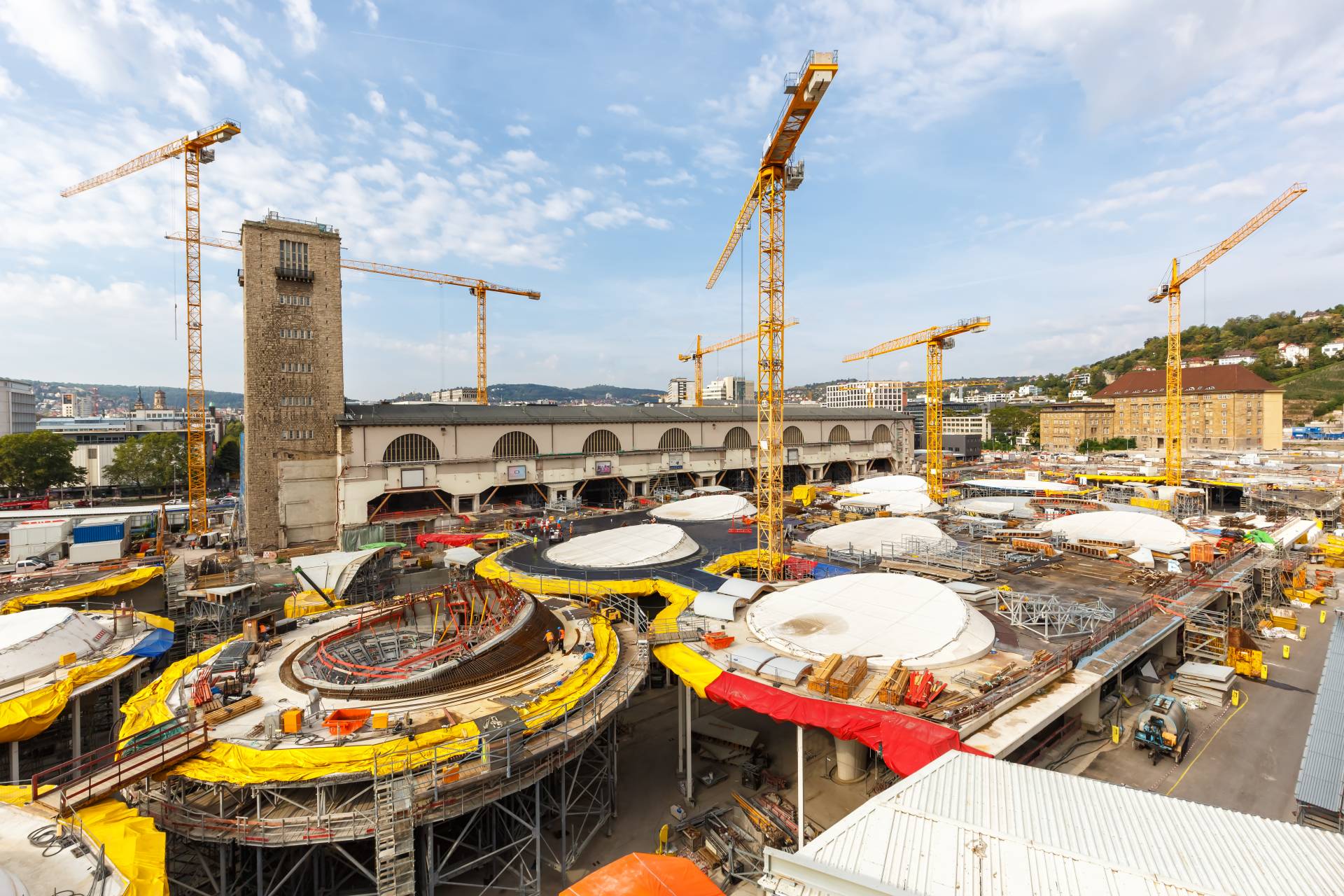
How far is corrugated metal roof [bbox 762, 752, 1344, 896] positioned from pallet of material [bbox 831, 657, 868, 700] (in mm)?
5141

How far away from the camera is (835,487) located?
233ft

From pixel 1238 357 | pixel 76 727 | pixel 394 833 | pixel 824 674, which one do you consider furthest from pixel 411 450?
pixel 1238 357

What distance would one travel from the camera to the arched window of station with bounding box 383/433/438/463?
2126 inches

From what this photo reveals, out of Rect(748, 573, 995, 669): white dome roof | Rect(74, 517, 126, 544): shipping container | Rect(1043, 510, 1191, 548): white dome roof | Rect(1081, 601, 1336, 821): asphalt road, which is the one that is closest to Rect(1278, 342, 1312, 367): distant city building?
Rect(1043, 510, 1191, 548): white dome roof

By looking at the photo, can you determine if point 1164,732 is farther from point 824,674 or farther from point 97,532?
point 97,532

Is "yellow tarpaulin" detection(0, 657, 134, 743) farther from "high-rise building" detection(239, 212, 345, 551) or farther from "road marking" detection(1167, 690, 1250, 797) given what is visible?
"road marking" detection(1167, 690, 1250, 797)

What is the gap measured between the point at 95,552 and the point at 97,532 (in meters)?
1.38

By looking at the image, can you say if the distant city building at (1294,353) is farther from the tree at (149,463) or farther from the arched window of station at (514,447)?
the tree at (149,463)

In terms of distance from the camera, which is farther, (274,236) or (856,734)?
(274,236)

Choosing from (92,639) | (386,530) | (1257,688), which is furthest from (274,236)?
(1257,688)

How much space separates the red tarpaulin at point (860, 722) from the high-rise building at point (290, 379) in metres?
49.5

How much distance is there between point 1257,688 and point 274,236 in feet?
239

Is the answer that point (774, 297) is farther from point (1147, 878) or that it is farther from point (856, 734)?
point (1147, 878)

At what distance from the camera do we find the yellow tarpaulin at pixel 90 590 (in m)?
29.8
